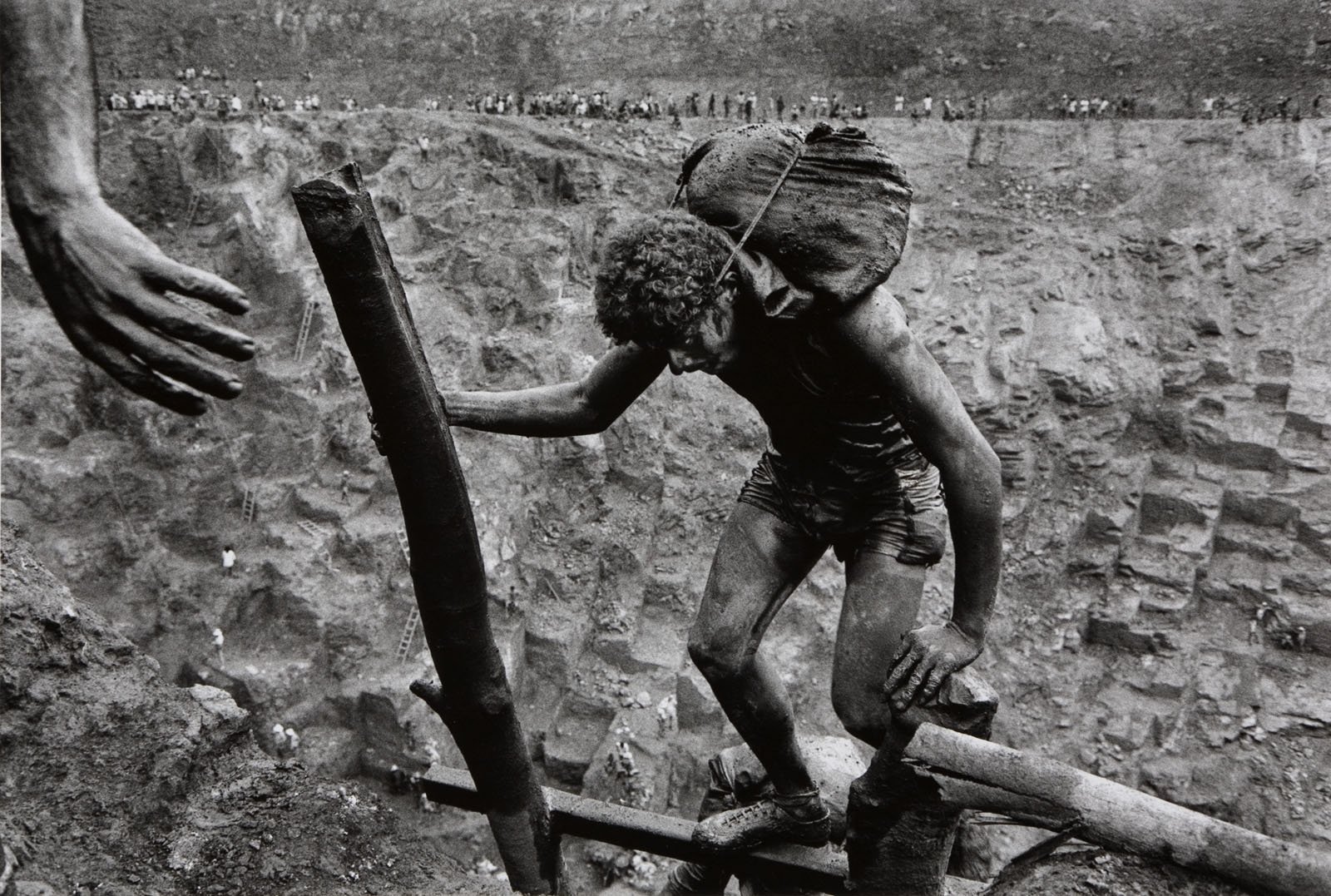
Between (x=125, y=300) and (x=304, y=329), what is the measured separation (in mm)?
14933

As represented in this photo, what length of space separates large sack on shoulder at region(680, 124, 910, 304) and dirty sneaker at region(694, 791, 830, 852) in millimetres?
2037

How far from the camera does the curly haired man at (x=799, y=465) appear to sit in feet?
9.27

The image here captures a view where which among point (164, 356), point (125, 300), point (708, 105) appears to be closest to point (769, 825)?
point (164, 356)

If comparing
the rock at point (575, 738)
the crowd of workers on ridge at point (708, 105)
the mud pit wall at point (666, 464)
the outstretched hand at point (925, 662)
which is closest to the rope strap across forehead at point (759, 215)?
the outstretched hand at point (925, 662)

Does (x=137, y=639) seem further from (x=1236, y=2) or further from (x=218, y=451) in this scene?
(x=1236, y=2)

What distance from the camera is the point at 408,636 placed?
1427 cm

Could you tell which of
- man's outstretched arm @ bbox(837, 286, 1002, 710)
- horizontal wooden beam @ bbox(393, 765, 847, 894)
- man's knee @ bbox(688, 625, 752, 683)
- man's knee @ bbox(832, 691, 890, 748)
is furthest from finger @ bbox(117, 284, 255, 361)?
horizontal wooden beam @ bbox(393, 765, 847, 894)

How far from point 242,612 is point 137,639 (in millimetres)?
1449

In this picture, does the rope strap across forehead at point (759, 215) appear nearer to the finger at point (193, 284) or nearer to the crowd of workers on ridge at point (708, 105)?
the finger at point (193, 284)

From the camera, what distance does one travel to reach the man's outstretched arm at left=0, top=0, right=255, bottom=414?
1.81 meters

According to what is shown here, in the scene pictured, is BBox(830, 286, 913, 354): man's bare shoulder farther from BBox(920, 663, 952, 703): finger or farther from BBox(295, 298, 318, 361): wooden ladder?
BBox(295, 298, 318, 361): wooden ladder

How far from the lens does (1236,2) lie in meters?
23.0

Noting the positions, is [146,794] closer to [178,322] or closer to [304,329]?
[178,322]

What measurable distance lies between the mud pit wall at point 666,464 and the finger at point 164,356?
12007 mm
